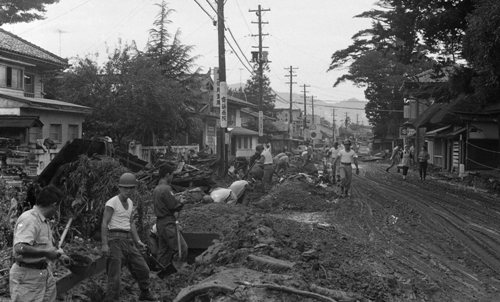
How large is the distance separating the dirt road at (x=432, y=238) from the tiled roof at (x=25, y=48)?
64.3ft

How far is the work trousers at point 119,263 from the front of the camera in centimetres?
672

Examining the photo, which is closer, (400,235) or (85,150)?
(85,150)

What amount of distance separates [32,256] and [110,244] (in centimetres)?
191

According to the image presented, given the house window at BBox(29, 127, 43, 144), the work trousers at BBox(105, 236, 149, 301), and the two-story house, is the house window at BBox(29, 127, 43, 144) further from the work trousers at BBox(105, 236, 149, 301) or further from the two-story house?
the work trousers at BBox(105, 236, 149, 301)

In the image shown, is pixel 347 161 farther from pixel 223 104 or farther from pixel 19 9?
pixel 19 9

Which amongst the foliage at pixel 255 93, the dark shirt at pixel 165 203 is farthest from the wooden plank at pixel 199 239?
the foliage at pixel 255 93

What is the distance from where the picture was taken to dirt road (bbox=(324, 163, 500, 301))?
7.20m

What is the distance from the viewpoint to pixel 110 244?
6750mm

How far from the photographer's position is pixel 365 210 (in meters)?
14.4

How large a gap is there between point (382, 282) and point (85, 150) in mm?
6016

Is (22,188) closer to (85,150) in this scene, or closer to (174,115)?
(85,150)

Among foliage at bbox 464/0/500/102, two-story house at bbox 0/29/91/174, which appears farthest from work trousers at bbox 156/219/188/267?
two-story house at bbox 0/29/91/174

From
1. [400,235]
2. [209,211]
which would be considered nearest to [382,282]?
[400,235]

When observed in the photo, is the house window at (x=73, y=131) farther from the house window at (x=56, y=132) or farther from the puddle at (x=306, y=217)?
the puddle at (x=306, y=217)
